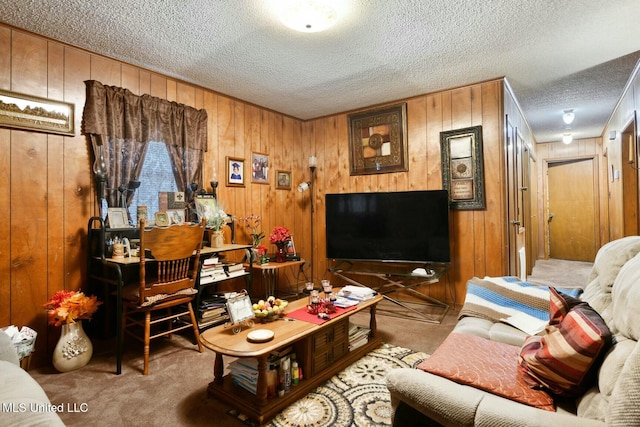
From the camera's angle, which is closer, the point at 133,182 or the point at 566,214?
the point at 133,182

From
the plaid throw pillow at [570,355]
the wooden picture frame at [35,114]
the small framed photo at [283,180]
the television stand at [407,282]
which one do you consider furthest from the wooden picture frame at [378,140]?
the wooden picture frame at [35,114]

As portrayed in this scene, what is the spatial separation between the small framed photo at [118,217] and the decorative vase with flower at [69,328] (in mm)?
568

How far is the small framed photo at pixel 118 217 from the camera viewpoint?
256 centimetres

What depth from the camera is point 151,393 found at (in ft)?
6.42

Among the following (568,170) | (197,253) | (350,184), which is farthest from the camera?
(568,170)

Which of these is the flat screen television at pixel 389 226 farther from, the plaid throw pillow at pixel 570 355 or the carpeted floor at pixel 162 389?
the plaid throw pillow at pixel 570 355

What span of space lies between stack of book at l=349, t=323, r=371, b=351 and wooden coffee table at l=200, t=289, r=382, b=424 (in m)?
0.05

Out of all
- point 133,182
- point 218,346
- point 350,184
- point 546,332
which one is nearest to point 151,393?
point 218,346

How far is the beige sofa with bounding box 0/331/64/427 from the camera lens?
1026 millimetres

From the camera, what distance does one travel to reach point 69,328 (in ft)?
7.44

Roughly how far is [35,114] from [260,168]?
216 cm

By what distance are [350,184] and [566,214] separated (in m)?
5.21

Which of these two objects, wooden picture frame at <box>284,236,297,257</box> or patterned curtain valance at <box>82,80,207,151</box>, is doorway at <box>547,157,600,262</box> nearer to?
wooden picture frame at <box>284,236,297,257</box>

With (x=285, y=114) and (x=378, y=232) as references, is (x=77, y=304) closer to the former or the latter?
(x=378, y=232)
